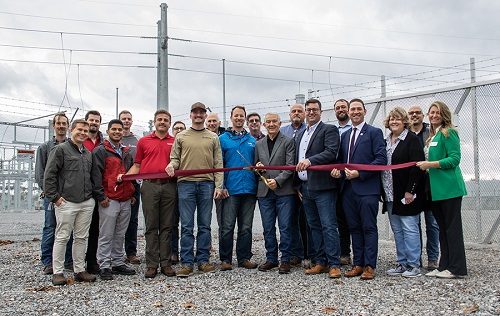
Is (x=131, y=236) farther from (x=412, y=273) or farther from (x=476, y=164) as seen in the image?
(x=476, y=164)

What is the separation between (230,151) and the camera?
6648 mm

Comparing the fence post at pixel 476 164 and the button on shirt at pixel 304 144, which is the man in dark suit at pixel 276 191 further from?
the fence post at pixel 476 164

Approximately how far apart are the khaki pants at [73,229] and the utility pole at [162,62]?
4715 mm

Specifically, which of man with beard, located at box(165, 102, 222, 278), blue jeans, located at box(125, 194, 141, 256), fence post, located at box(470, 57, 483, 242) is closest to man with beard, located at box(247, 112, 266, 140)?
man with beard, located at box(165, 102, 222, 278)

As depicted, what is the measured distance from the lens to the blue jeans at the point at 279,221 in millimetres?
6266

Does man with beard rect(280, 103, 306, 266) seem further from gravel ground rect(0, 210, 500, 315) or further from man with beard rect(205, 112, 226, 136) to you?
man with beard rect(205, 112, 226, 136)

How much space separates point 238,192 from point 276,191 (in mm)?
520

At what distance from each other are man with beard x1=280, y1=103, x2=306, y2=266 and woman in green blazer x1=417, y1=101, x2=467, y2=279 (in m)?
1.76

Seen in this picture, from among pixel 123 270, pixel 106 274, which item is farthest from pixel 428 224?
pixel 106 274

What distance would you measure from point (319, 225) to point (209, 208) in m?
1.45

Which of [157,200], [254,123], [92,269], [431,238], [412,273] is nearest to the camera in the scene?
[412,273]

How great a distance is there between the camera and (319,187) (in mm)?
5832

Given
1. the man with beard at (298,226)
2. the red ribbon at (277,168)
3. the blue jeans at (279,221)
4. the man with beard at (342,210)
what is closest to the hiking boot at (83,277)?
the red ribbon at (277,168)

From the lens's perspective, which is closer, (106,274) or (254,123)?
(106,274)
